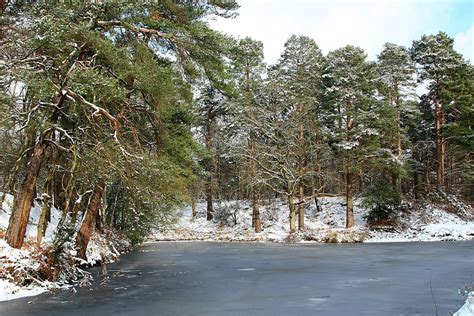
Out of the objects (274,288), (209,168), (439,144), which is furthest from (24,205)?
(439,144)

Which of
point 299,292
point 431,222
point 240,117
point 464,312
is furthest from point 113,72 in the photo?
point 431,222

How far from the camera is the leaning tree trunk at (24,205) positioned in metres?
11.5

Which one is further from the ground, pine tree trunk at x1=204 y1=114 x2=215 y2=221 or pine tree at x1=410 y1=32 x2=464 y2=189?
pine tree at x1=410 y1=32 x2=464 y2=189

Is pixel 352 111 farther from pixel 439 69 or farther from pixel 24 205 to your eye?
pixel 24 205

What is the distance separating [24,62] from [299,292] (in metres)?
8.46

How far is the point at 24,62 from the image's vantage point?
10.9 meters

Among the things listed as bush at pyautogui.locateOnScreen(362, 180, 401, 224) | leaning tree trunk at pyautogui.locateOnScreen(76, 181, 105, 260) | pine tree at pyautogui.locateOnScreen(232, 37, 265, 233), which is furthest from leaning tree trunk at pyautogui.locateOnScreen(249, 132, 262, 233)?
leaning tree trunk at pyautogui.locateOnScreen(76, 181, 105, 260)

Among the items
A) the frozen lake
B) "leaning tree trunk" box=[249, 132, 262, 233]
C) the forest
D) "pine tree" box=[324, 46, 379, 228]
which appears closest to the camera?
the frozen lake

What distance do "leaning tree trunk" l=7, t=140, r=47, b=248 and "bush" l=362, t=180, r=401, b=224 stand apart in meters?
20.5

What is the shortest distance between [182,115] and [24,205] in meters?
5.72

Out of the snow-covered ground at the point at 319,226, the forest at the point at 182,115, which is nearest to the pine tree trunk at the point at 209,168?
the forest at the point at 182,115

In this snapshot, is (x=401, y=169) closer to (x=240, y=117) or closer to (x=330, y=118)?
(x=330, y=118)

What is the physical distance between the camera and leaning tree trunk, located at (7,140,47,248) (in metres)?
11.5

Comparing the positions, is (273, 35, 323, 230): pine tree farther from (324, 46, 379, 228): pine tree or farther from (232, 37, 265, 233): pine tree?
(232, 37, 265, 233): pine tree
